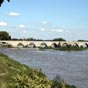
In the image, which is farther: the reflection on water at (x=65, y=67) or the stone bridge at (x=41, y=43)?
the stone bridge at (x=41, y=43)

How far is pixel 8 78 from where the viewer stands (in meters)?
28.6

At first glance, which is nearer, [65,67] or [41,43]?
[65,67]

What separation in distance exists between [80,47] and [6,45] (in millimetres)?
35167

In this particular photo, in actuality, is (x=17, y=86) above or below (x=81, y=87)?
above

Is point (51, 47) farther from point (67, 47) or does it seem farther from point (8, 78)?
point (8, 78)

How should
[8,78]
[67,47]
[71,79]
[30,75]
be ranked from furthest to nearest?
[67,47] → [71,79] → [8,78] → [30,75]

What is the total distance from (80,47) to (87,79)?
Result: 438 feet

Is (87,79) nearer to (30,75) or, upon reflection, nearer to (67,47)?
(30,75)

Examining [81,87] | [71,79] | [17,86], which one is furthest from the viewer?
[71,79]

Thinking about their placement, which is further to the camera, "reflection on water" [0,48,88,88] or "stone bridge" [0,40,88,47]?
"stone bridge" [0,40,88,47]

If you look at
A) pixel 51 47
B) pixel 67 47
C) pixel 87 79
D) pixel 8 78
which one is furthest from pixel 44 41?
pixel 8 78

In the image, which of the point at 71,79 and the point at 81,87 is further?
the point at 71,79

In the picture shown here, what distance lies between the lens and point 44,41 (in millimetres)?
188000

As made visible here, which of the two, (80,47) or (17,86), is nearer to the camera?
(17,86)
